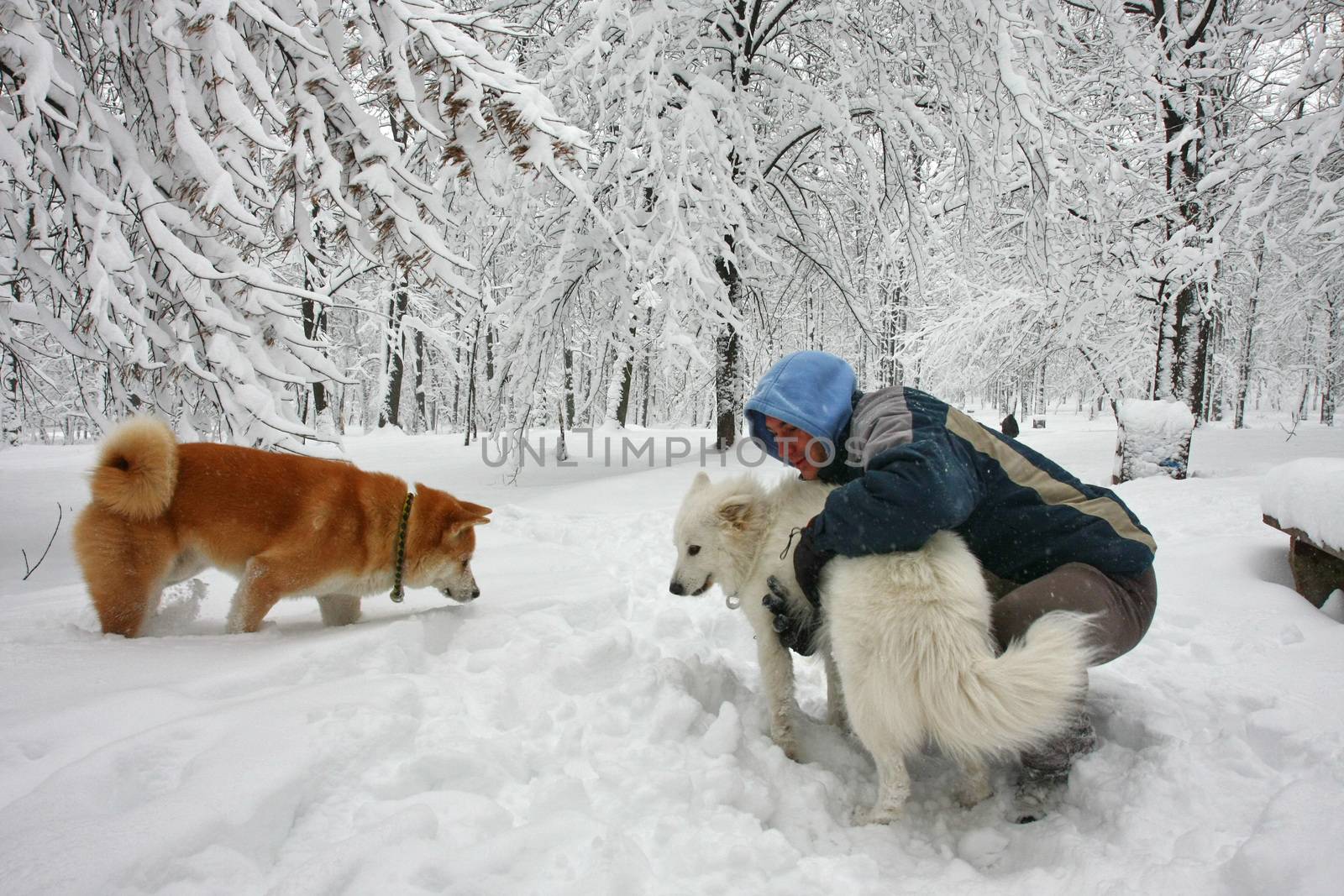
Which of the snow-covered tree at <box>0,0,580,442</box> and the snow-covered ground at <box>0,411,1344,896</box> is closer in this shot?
the snow-covered ground at <box>0,411,1344,896</box>

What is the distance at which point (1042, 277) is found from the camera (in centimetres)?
719

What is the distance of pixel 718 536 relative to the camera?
9.94 feet

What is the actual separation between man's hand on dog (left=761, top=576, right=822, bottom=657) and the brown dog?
5.44ft

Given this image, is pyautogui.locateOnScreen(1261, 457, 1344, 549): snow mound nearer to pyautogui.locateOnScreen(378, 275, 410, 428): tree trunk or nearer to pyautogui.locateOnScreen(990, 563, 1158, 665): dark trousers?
pyautogui.locateOnScreen(990, 563, 1158, 665): dark trousers

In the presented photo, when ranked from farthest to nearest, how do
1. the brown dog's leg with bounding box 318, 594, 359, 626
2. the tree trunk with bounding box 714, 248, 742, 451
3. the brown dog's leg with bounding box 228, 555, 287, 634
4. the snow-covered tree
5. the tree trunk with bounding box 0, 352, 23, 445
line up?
1. the tree trunk with bounding box 714, 248, 742, 451
2. the tree trunk with bounding box 0, 352, 23, 445
3. the brown dog's leg with bounding box 318, 594, 359, 626
4. the brown dog's leg with bounding box 228, 555, 287, 634
5. the snow-covered tree

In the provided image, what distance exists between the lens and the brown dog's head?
327 cm

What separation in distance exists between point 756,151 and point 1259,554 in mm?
6365

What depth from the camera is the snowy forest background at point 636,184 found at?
281 centimetres

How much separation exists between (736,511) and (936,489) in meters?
1.08

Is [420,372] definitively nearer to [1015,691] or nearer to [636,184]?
[636,184]

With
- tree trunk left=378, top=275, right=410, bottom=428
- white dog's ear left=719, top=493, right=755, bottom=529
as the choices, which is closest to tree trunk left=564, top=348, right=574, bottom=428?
tree trunk left=378, top=275, right=410, bottom=428

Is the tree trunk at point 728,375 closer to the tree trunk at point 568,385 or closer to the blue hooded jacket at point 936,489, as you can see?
the tree trunk at point 568,385

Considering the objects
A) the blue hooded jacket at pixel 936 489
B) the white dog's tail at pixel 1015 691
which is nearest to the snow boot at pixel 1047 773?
the white dog's tail at pixel 1015 691

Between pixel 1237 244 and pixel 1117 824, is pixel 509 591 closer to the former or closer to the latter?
pixel 1117 824
